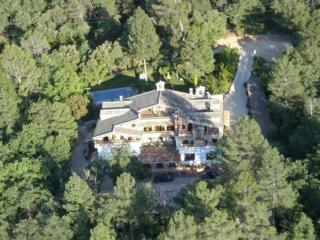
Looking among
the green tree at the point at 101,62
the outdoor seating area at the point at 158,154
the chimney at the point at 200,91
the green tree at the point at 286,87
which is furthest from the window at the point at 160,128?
the green tree at the point at 101,62

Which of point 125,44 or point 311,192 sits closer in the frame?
point 311,192

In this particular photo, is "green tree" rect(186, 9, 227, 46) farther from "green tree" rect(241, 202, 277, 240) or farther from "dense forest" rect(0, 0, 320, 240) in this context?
"green tree" rect(241, 202, 277, 240)

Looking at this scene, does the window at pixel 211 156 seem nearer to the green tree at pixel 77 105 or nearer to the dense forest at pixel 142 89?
the dense forest at pixel 142 89

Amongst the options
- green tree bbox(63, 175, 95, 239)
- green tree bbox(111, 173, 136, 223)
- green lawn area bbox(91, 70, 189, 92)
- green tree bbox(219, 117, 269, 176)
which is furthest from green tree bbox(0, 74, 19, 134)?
green tree bbox(219, 117, 269, 176)

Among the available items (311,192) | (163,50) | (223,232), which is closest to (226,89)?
(163,50)

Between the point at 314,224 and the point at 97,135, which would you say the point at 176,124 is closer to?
the point at 97,135

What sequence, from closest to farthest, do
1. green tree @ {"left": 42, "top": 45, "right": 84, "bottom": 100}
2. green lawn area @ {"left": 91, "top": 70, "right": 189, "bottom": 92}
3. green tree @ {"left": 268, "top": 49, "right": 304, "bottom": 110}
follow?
green tree @ {"left": 268, "top": 49, "right": 304, "bottom": 110}, green tree @ {"left": 42, "top": 45, "right": 84, "bottom": 100}, green lawn area @ {"left": 91, "top": 70, "right": 189, "bottom": 92}
